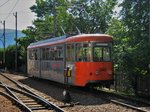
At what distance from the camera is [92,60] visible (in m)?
19.6

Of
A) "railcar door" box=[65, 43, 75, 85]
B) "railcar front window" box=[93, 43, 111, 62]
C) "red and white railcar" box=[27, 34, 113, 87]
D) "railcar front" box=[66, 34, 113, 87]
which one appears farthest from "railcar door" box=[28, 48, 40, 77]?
"railcar front window" box=[93, 43, 111, 62]

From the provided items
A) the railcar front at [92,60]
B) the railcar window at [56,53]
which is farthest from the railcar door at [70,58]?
the railcar window at [56,53]

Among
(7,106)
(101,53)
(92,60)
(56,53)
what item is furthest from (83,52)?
(7,106)

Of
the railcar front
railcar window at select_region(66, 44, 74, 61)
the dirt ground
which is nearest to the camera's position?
the dirt ground

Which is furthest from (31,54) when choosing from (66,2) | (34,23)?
(34,23)

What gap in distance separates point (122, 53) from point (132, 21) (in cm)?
202

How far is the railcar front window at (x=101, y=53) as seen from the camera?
776 inches

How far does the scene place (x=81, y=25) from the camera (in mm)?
47219

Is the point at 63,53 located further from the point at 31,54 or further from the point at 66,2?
the point at 66,2

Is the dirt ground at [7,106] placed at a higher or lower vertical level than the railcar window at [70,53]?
lower

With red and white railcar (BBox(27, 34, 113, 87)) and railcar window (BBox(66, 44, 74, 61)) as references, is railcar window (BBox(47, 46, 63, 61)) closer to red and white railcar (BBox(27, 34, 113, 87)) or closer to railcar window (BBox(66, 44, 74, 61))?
red and white railcar (BBox(27, 34, 113, 87))

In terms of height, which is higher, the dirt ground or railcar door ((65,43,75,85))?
railcar door ((65,43,75,85))

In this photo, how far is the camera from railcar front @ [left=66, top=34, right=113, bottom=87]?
1956cm

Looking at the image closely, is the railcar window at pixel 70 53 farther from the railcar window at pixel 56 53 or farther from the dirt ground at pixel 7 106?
the dirt ground at pixel 7 106
